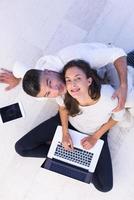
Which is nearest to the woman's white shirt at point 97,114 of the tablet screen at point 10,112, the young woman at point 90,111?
the young woman at point 90,111

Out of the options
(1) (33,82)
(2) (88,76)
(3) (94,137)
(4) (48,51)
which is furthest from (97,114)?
(4) (48,51)

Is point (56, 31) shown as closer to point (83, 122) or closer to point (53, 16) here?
point (53, 16)

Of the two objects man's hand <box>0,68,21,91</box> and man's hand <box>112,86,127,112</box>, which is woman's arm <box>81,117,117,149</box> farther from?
man's hand <box>0,68,21,91</box>

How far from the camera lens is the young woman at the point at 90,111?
1513 millimetres

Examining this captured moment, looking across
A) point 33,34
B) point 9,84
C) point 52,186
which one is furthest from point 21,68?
point 52,186

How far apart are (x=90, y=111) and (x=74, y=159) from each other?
299 mm

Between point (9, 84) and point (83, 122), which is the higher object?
point (9, 84)

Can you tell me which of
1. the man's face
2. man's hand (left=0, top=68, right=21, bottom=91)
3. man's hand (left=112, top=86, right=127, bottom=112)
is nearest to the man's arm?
man's hand (left=112, top=86, right=127, bottom=112)

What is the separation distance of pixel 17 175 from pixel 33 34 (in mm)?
829

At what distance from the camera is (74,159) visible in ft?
6.10

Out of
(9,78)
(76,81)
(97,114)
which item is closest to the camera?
(76,81)

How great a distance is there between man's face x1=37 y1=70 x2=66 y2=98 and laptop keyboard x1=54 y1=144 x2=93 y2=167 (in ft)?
1.35

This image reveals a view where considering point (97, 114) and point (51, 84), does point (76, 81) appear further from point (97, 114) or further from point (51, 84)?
point (97, 114)

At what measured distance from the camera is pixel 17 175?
2020 mm
